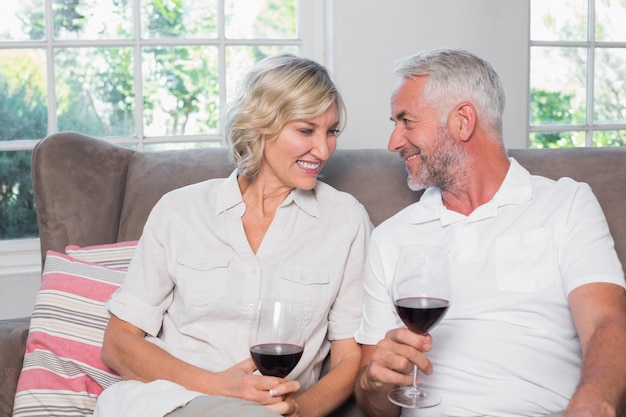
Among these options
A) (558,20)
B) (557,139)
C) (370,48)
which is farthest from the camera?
(557,139)

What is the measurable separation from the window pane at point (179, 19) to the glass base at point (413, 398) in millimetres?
2170

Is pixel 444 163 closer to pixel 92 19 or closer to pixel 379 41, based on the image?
pixel 379 41

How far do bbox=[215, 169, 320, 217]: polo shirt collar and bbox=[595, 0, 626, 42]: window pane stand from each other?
2.65 m

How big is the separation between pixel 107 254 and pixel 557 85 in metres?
2.66

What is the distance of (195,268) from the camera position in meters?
2.11

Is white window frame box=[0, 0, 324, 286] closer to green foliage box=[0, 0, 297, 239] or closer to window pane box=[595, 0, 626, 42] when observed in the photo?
green foliage box=[0, 0, 297, 239]

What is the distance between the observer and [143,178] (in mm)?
2543

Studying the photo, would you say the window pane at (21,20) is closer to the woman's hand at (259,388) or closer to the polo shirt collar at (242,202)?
the polo shirt collar at (242,202)

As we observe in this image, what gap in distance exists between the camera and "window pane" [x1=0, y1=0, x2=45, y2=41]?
3355 mm

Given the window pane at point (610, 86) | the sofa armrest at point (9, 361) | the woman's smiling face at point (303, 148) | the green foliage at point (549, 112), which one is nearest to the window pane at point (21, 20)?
the sofa armrest at point (9, 361)

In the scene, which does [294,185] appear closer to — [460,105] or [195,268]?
[195,268]

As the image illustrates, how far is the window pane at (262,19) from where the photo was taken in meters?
3.57

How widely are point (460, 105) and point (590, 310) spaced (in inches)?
23.5

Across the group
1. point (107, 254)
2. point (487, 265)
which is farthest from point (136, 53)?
point (487, 265)
